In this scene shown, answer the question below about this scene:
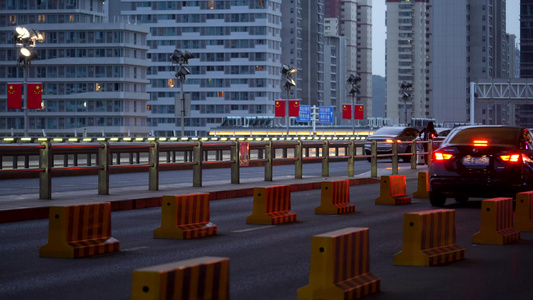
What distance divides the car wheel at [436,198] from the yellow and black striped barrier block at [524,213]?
317 centimetres

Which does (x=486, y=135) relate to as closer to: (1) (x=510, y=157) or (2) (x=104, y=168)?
(1) (x=510, y=157)

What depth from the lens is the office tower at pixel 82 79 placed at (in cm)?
13038

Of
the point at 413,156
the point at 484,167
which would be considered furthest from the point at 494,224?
the point at 413,156

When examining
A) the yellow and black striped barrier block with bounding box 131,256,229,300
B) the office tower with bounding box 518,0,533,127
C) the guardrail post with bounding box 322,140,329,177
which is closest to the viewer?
the yellow and black striped barrier block with bounding box 131,256,229,300

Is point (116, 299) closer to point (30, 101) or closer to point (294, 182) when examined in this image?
point (294, 182)

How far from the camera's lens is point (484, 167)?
17.0 meters

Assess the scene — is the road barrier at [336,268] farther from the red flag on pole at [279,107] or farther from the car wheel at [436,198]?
the red flag on pole at [279,107]

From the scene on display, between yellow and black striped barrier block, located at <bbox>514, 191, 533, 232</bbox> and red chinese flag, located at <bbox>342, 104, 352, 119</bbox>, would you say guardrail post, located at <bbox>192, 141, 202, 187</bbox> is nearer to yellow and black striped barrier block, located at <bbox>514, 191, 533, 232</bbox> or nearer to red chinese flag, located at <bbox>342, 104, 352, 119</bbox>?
yellow and black striped barrier block, located at <bbox>514, 191, 533, 232</bbox>

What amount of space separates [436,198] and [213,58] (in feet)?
490

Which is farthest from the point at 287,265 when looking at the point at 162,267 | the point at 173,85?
the point at 173,85

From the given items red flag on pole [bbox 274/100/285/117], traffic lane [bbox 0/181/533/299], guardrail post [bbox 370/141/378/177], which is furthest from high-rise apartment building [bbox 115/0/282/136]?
traffic lane [bbox 0/181/533/299]

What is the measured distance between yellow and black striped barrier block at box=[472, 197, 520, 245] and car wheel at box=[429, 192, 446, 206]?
4895 millimetres

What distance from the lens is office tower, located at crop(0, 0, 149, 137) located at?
130375 mm

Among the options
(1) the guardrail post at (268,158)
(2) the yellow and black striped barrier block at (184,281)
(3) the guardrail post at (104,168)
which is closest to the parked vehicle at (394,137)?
(1) the guardrail post at (268,158)
